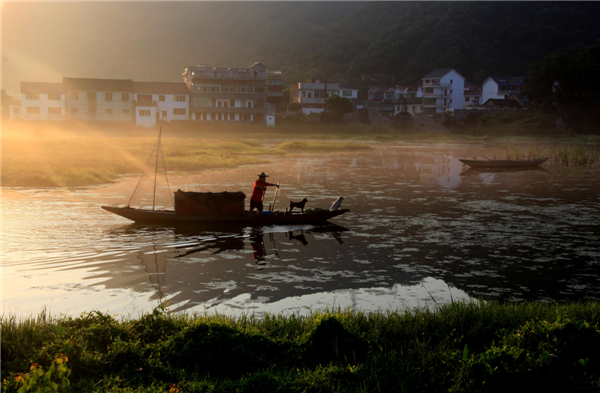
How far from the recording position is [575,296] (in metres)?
10.9

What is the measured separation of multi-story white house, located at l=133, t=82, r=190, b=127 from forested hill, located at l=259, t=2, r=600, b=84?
47.6 meters

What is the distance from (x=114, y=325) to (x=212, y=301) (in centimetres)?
283

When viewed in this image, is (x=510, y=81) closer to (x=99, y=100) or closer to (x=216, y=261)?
(x=99, y=100)

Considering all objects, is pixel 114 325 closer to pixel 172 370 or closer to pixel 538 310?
pixel 172 370

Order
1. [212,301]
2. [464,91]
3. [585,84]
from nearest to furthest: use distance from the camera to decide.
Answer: [212,301] → [585,84] → [464,91]

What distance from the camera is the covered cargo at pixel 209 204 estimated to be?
17.3 m

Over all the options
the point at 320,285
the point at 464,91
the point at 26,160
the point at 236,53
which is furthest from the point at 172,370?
the point at 236,53

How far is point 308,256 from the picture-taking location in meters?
14.1

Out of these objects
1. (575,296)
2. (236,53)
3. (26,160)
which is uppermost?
(236,53)

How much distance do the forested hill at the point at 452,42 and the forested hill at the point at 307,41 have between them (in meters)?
0.27

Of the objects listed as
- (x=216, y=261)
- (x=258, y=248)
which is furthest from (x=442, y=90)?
(x=216, y=261)

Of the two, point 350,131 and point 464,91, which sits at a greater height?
point 464,91

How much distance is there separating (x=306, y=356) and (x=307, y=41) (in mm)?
156873

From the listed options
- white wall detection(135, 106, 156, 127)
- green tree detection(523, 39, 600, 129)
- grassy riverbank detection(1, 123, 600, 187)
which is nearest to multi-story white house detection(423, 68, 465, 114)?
green tree detection(523, 39, 600, 129)
